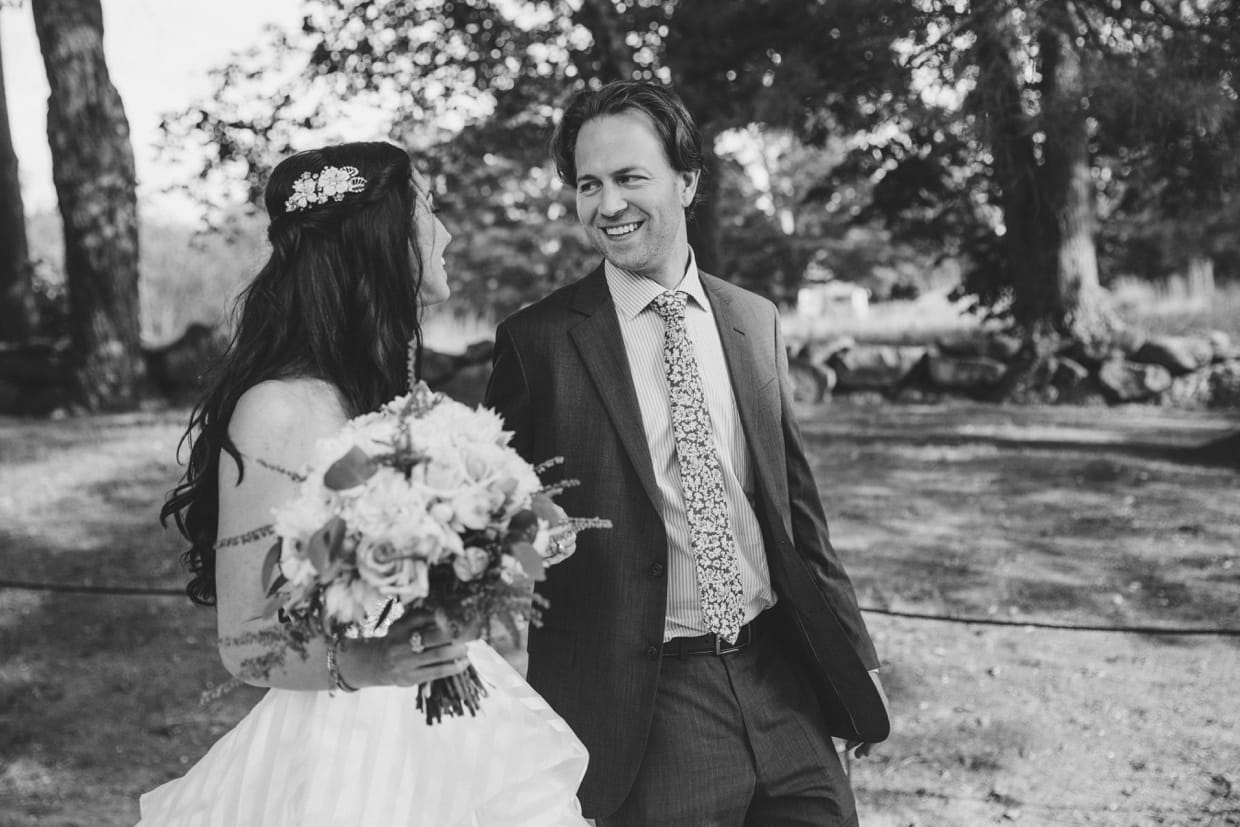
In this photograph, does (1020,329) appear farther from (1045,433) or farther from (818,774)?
(818,774)

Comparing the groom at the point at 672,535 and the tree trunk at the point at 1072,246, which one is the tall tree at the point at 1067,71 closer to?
the tree trunk at the point at 1072,246

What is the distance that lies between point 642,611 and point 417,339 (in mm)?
803

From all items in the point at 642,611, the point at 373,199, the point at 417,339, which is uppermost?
the point at 373,199

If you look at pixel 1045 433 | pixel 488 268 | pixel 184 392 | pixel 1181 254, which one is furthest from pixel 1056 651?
pixel 488 268

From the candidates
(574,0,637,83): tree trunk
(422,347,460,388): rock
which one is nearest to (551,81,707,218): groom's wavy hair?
(574,0,637,83): tree trunk

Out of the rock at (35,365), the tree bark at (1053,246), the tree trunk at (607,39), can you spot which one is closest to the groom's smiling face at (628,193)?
the tree trunk at (607,39)

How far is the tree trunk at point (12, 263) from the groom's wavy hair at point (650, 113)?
557 inches

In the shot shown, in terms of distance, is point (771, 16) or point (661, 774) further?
point (771, 16)

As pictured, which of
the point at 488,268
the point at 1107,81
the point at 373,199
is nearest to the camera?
the point at 373,199

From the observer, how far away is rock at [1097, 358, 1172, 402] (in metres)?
12.9

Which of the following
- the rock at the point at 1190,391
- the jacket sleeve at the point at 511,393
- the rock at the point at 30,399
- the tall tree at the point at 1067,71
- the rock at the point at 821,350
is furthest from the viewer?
the rock at the point at 821,350

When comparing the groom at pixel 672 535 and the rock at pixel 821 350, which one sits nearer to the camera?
the groom at pixel 672 535

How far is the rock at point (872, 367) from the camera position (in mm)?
14023

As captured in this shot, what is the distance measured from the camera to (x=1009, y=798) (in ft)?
15.5
